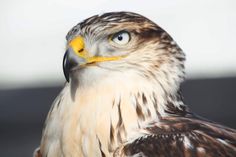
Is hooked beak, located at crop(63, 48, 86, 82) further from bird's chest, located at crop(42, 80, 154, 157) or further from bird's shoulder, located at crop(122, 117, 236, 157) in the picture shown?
bird's shoulder, located at crop(122, 117, 236, 157)

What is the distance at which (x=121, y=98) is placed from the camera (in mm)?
5352

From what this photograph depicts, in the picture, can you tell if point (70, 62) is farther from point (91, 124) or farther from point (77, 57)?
point (91, 124)

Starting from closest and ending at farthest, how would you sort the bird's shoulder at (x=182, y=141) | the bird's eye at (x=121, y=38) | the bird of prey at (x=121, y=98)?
the bird's shoulder at (x=182, y=141) < the bird of prey at (x=121, y=98) < the bird's eye at (x=121, y=38)

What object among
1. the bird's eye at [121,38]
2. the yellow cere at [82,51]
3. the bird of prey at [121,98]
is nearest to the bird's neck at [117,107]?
the bird of prey at [121,98]

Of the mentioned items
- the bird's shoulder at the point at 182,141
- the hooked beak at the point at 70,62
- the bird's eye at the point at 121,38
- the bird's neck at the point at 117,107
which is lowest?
the bird's shoulder at the point at 182,141

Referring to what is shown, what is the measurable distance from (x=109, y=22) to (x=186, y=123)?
2.13ft

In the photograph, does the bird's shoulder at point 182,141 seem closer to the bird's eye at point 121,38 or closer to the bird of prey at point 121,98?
the bird of prey at point 121,98

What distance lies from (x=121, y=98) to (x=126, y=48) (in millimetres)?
Answer: 273

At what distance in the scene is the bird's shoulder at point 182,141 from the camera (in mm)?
5039

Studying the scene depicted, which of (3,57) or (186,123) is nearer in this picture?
(186,123)

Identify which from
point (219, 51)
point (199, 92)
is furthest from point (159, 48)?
point (219, 51)

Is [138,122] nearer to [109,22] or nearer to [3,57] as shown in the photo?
[109,22]

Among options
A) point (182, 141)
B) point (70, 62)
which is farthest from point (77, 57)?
point (182, 141)

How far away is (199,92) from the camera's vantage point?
10023 mm
